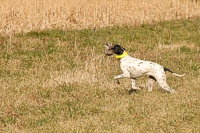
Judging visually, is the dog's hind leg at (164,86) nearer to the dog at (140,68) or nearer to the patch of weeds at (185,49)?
the dog at (140,68)

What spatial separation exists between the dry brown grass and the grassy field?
1558 millimetres

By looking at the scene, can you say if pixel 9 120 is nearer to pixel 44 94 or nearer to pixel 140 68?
pixel 44 94

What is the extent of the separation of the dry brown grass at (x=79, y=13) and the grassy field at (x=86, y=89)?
1558mm

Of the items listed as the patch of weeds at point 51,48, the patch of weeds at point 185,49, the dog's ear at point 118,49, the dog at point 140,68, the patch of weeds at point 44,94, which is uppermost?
the dog's ear at point 118,49

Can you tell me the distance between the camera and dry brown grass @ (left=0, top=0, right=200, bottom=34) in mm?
18562

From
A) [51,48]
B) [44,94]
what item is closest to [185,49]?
[51,48]

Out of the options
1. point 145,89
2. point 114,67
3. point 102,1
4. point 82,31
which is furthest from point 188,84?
point 102,1

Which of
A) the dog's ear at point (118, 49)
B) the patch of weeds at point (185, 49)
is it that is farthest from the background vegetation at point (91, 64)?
the dog's ear at point (118, 49)

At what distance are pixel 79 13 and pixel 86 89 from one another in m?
10.9

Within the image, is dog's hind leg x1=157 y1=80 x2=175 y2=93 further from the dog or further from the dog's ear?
the dog's ear

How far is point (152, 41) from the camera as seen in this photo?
56.0 feet

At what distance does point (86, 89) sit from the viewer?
32.2 feet

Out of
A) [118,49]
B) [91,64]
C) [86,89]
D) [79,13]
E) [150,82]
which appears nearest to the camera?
[118,49]

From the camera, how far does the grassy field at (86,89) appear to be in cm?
763
